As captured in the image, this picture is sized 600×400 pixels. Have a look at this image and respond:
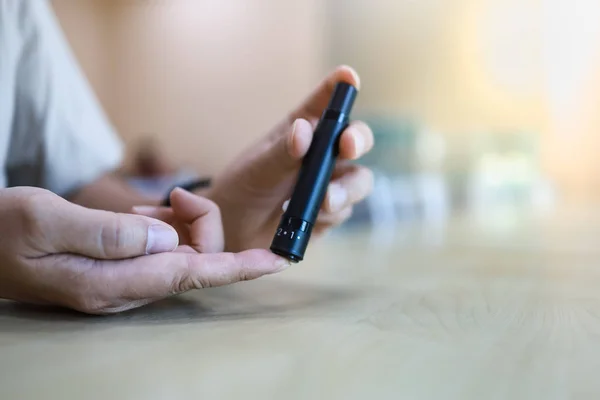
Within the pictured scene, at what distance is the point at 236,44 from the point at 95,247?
2314 millimetres

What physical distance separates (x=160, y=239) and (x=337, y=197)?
6.1 inches

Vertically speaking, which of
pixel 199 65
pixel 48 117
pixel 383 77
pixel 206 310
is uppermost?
pixel 383 77

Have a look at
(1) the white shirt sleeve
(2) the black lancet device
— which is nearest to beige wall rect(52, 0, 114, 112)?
(1) the white shirt sleeve

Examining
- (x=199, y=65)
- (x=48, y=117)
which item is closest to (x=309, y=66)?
(x=199, y=65)

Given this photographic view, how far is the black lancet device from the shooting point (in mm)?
300

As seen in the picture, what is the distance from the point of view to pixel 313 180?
33 centimetres

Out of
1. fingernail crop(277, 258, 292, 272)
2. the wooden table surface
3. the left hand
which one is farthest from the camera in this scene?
the left hand

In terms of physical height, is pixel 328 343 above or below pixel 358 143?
below

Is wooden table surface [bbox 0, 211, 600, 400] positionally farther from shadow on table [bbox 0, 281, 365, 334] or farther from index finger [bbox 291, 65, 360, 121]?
index finger [bbox 291, 65, 360, 121]

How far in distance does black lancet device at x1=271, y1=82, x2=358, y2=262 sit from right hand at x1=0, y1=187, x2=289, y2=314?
0.03m

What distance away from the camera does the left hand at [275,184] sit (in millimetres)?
390

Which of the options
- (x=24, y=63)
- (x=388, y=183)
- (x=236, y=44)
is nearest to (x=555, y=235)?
(x=24, y=63)

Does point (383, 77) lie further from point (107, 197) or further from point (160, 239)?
point (160, 239)

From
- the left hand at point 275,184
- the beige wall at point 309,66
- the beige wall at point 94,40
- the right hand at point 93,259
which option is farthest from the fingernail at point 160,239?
the beige wall at point 94,40
